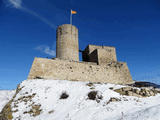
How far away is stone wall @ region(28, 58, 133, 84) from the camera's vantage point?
1992 centimetres

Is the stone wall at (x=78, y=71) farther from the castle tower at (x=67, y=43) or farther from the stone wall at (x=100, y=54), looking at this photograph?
the castle tower at (x=67, y=43)

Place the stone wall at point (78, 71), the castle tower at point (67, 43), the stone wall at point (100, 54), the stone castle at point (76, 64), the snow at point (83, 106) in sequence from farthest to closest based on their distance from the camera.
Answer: the stone wall at point (100, 54) → the castle tower at point (67, 43) → the stone castle at point (76, 64) → the stone wall at point (78, 71) → the snow at point (83, 106)

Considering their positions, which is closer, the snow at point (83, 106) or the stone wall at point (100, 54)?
the snow at point (83, 106)

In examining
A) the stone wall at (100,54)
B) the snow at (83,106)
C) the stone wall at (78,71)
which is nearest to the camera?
the snow at (83,106)

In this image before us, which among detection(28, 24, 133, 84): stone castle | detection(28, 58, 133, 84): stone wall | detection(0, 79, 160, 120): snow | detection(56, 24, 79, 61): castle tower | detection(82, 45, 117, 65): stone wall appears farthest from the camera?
detection(82, 45, 117, 65): stone wall

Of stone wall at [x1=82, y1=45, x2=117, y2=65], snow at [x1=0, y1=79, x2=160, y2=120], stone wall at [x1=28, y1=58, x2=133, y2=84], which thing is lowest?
snow at [x1=0, y1=79, x2=160, y2=120]

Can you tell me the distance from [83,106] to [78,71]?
13.6 meters

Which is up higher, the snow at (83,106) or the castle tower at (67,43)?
the castle tower at (67,43)

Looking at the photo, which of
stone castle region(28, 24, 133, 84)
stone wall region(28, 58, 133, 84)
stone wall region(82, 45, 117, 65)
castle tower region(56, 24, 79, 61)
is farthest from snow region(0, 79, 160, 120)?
stone wall region(82, 45, 117, 65)

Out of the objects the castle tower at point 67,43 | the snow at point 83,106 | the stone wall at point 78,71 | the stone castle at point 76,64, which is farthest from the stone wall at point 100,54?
the snow at point 83,106

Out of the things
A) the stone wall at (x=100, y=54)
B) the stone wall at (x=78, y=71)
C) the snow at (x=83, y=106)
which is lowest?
the snow at (x=83, y=106)

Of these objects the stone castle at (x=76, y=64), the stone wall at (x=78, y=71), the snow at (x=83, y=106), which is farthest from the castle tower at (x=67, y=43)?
the snow at (x=83, y=106)

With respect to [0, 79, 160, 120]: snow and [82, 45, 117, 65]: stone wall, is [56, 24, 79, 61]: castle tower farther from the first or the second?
[0, 79, 160, 120]: snow

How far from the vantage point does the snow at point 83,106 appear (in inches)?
240
